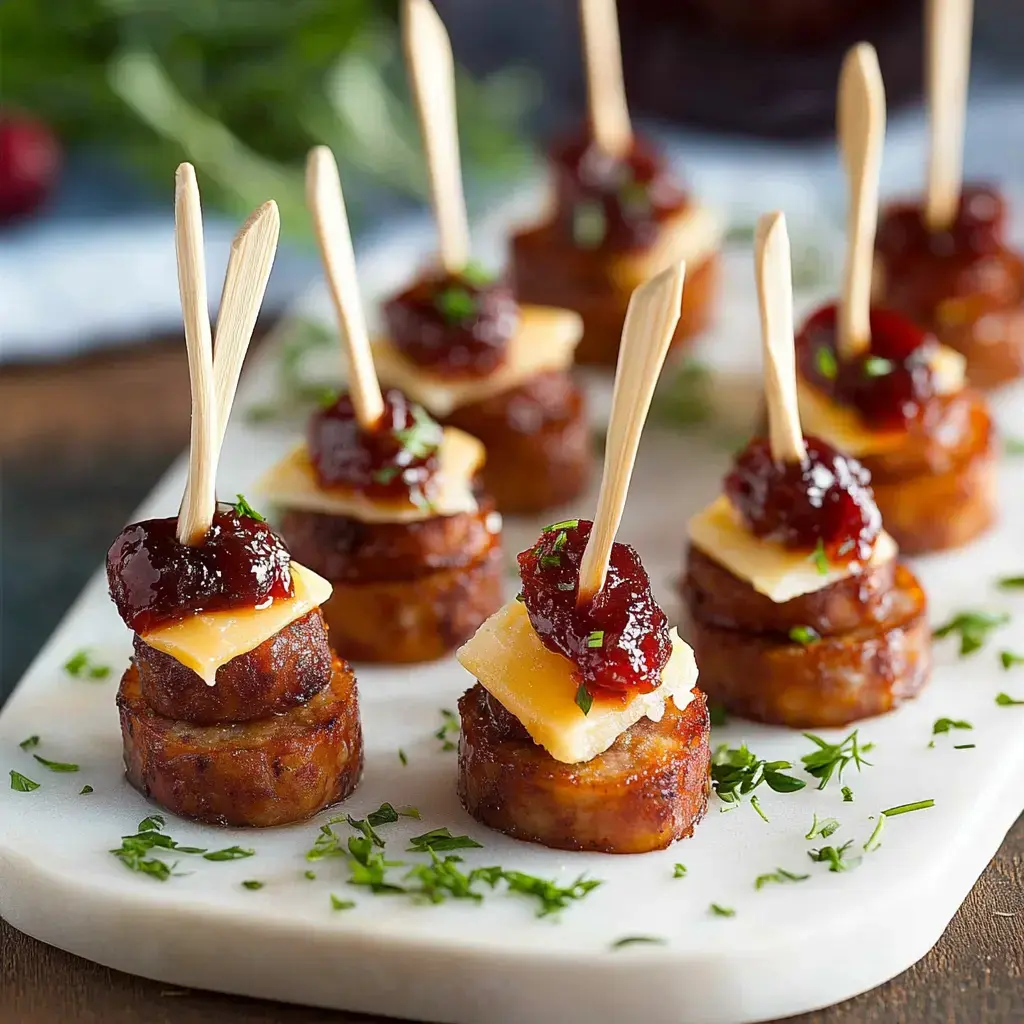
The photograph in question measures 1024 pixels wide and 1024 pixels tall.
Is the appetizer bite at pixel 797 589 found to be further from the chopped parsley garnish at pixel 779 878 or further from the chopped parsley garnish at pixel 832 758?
the chopped parsley garnish at pixel 779 878

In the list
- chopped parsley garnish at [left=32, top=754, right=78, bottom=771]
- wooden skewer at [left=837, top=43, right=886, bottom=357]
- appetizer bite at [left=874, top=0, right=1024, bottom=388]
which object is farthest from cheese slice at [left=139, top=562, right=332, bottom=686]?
Result: appetizer bite at [left=874, top=0, right=1024, bottom=388]

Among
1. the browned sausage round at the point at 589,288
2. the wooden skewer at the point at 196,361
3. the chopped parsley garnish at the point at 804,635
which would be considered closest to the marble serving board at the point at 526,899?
the chopped parsley garnish at the point at 804,635

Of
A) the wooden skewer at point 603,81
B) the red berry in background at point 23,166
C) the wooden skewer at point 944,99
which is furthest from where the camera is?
the red berry in background at point 23,166

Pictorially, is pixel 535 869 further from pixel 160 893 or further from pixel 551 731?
pixel 160 893

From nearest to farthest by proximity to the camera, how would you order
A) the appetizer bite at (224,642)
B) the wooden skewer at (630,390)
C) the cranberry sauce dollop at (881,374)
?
the wooden skewer at (630,390), the appetizer bite at (224,642), the cranberry sauce dollop at (881,374)

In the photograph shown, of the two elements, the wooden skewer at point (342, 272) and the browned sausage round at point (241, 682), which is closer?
the browned sausage round at point (241, 682)

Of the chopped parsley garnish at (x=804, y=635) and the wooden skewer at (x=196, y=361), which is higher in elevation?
the wooden skewer at (x=196, y=361)

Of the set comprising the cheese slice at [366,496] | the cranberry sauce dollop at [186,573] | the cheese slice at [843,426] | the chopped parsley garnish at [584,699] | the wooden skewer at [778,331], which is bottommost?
the cheese slice at [843,426]

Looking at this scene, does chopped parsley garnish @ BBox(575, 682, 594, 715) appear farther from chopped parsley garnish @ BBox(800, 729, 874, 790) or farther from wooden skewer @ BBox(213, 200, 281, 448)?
wooden skewer @ BBox(213, 200, 281, 448)
